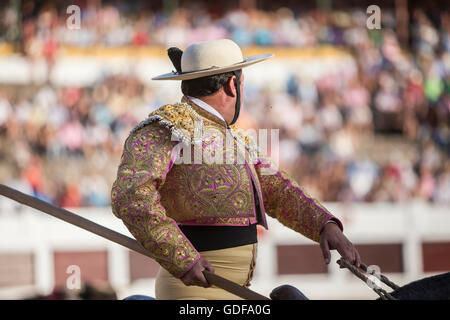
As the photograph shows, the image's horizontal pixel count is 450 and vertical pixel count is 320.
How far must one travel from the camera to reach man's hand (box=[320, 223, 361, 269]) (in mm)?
2342

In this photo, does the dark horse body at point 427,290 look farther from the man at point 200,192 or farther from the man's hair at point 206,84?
the man's hair at point 206,84

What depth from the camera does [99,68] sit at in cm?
1061

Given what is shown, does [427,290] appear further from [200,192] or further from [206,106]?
[206,106]

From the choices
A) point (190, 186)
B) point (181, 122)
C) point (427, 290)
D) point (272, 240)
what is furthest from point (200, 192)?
point (272, 240)

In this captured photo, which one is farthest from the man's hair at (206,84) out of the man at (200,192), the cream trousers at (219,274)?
the cream trousers at (219,274)

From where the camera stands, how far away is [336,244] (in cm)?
238

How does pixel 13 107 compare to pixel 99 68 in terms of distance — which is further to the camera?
pixel 99 68

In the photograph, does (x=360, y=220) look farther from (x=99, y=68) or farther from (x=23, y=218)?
(x=99, y=68)

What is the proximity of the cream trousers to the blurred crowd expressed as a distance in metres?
5.99

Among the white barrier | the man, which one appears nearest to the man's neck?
the man

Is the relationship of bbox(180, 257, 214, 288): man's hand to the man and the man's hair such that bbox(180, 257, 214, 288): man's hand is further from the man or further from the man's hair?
the man's hair

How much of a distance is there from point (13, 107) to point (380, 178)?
4.67 m

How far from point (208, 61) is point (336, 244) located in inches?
27.9
